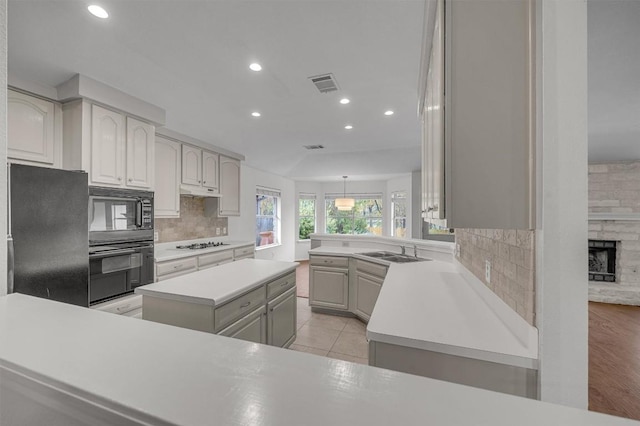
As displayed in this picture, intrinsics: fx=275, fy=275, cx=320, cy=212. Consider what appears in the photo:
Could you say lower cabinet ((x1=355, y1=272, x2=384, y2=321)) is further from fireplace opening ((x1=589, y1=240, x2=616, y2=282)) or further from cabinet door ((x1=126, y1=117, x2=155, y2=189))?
fireplace opening ((x1=589, y1=240, x2=616, y2=282))

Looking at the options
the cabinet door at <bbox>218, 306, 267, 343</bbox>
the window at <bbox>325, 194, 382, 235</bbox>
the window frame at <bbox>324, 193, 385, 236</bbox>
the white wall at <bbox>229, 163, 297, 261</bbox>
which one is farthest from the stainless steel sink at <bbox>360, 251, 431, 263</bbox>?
the window at <bbox>325, 194, 382, 235</bbox>

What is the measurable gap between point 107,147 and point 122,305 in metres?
1.49

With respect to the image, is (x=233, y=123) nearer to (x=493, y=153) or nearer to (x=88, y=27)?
(x=88, y=27)

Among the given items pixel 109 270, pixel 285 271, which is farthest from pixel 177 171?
pixel 285 271

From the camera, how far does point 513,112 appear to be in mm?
1016

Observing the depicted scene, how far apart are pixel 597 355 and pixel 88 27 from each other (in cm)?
530

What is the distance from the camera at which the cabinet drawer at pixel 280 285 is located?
7.45 ft

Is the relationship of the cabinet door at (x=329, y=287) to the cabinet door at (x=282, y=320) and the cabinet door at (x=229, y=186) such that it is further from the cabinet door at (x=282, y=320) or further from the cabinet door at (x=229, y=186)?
the cabinet door at (x=229, y=186)

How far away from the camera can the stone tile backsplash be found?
3.51 feet

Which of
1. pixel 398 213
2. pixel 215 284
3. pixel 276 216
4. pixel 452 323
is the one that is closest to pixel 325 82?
pixel 215 284

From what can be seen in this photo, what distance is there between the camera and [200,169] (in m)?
4.04

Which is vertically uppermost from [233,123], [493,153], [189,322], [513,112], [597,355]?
[233,123]

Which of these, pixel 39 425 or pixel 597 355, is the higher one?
pixel 39 425

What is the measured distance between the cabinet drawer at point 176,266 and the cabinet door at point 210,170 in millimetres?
1207
